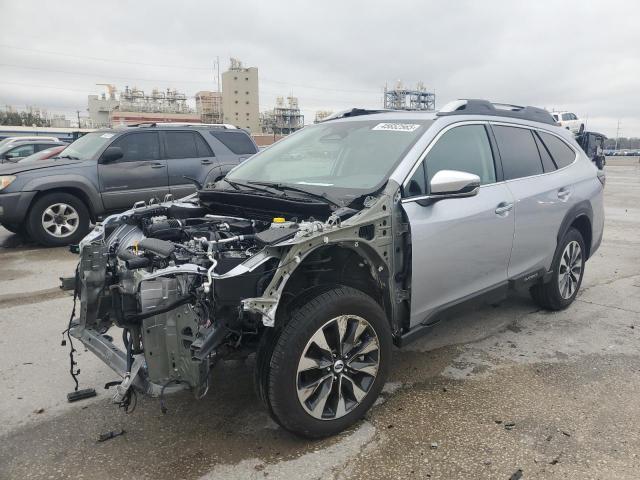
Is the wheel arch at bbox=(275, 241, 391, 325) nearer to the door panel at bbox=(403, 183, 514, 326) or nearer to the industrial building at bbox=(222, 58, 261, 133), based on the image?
the door panel at bbox=(403, 183, 514, 326)

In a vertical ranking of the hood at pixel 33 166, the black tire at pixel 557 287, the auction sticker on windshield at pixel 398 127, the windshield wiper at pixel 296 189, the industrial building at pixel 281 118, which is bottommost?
the black tire at pixel 557 287

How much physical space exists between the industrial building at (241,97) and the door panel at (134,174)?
80.9m

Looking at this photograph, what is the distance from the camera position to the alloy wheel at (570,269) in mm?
4816

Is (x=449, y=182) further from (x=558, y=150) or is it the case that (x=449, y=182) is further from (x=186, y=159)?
(x=186, y=159)

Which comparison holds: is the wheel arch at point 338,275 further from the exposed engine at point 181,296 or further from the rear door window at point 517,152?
the rear door window at point 517,152

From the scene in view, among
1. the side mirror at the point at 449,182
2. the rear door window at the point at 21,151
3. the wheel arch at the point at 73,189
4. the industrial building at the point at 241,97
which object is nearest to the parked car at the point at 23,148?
the rear door window at the point at 21,151

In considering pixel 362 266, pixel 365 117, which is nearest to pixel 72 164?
pixel 365 117

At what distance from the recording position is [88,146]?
8.68m

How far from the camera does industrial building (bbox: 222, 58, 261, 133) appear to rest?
88188mm

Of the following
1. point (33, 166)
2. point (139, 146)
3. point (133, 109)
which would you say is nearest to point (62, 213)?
point (33, 166)

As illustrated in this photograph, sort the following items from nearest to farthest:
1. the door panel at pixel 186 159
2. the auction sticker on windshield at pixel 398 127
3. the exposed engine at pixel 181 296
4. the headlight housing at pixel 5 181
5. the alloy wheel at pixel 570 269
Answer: the exposed engine at pixel 181 296
the auction sticker on windshield at pixel 398 127
the alloy wheel at pixel 570 269
the headlight housing at pixel 5 181
the door panel at pixel 186 159

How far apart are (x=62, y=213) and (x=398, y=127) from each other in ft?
20.7

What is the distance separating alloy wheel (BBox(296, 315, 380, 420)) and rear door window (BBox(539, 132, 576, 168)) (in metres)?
2.89

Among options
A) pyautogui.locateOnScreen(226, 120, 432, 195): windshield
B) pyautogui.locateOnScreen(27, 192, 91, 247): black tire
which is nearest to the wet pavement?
pyautogui.locateOnScreen(226, 120, 432, 195): windshield
